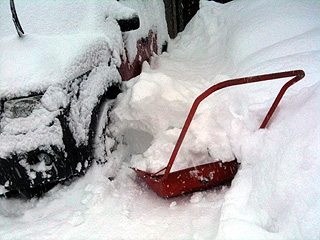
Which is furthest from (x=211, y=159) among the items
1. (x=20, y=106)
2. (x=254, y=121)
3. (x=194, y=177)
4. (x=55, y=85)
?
(x=20, y=106)

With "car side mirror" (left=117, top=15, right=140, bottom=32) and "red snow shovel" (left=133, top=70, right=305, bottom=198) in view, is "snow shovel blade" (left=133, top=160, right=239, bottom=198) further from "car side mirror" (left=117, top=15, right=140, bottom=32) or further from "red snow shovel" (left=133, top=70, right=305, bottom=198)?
"car side mirror" (left=117, top=15, right=140, bottom=32)

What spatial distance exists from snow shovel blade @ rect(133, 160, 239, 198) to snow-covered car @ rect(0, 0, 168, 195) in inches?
28.4

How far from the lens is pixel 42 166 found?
2229mm

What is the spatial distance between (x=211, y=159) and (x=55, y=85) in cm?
148

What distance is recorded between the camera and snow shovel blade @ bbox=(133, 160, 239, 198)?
2.37 m

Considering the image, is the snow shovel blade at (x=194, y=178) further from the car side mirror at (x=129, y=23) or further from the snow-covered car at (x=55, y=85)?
the car side mirror at (x=129, y=23)

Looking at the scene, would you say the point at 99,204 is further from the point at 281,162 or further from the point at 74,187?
the point at 281,162

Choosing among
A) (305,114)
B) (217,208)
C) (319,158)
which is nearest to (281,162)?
(319,158)

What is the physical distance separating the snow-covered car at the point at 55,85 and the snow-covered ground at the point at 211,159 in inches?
11.1

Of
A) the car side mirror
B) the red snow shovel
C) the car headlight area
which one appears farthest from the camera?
the car side mirror

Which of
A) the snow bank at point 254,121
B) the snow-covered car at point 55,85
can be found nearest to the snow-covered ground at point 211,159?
the snow bank at point 254,121

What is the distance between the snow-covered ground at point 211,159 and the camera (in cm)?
169

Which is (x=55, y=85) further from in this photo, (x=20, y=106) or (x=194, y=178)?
(x=194, y=178)

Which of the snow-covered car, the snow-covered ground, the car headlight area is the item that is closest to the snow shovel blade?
the snow-covered ground
